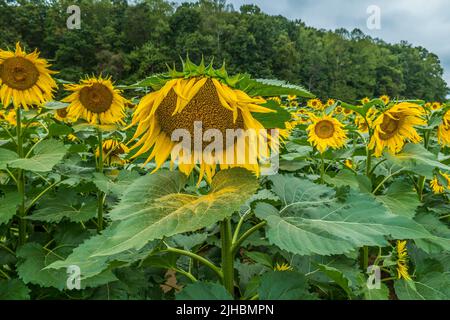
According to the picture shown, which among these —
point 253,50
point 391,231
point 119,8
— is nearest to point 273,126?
point 391,231

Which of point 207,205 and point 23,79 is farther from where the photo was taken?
point 23,79

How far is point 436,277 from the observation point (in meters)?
1.59

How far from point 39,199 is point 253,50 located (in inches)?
1708

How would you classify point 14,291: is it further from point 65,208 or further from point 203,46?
point 203,46

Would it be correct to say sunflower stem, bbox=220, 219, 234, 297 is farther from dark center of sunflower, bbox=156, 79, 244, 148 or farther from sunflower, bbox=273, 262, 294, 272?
sunflower, bbox=273, 262, 294, 272

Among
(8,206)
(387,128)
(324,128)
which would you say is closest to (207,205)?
(8,206)

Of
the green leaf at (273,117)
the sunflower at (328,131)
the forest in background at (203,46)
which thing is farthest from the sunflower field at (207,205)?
the forest in background at (203,46)

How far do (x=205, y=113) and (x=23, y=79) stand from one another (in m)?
1.66

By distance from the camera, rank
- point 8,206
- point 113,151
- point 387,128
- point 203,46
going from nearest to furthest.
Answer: point 8,206
point 387,128
point 113,151
point 203,46

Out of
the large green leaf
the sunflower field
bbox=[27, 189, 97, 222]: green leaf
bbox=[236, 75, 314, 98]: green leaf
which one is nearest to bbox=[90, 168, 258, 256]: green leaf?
the sunflower field

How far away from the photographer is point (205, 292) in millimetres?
1004

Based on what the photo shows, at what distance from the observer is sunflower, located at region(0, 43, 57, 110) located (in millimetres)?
2160

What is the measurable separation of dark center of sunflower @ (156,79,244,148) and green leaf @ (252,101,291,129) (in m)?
0.08

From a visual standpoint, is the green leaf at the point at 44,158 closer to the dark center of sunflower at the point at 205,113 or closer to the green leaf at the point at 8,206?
the green leaf at the point at 8,206
